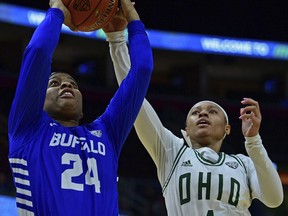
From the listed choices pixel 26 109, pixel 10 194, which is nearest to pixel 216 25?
pixel 10 194

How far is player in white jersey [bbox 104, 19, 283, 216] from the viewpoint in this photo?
4.05 metres

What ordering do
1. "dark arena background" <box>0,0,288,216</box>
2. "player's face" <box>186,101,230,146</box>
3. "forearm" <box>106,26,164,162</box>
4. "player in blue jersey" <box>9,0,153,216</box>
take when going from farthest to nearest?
"dark arena background" <box>0,0,288,216</box> → "player's face" <box>186,101,230,146</box> → "forearm" <box>106,26,164,162</box> → "player in blue jersey" <box>9,0,153,216</box>

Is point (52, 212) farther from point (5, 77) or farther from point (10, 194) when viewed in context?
point (5, 77)

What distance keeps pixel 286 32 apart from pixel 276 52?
2.44ft

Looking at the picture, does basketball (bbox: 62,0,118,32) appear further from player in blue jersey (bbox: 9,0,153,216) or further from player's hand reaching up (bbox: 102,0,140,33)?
player in blue jersey (bbox: 9,0,153,216)

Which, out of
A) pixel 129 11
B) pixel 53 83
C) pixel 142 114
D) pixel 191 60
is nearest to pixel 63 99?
pixel 53 83

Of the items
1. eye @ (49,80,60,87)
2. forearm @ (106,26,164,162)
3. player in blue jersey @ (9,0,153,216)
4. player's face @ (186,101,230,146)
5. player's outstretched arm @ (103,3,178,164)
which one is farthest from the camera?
player's face @ (186,101,230,146)

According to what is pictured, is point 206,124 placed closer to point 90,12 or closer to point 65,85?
point 90,12

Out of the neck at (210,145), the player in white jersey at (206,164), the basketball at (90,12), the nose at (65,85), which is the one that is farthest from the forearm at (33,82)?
the neck at (210,145)

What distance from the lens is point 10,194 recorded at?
10.6 metres

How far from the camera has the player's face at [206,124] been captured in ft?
14.4

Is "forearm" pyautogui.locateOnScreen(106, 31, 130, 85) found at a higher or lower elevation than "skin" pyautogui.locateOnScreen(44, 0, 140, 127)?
higher

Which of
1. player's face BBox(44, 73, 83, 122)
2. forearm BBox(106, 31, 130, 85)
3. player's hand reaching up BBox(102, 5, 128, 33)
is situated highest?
player's hand reaching up BBox(102, 5, 128, 33)

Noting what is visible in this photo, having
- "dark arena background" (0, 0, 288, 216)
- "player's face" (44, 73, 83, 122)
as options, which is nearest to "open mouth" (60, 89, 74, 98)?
"player's face" (44, 73, 83, 122)
